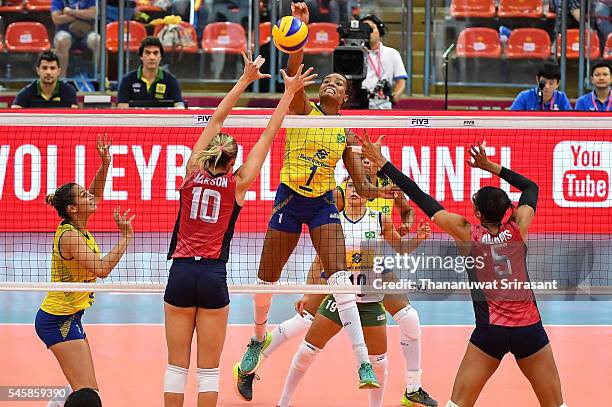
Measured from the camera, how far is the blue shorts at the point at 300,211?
→ 8812 mm

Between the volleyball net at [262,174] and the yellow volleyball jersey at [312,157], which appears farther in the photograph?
the volleyball net at [262,174]

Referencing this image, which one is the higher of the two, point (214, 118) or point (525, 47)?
point (525, 47)

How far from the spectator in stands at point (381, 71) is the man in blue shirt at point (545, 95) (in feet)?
5.93

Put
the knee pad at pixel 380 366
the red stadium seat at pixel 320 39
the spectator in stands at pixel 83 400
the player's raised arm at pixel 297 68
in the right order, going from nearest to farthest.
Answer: the spectator in stands at pixel 83 400 < the player's raised arm at pixel 297 68 < the knee pad at pixel 380 366 < the red stadium seat at pixel 320 39

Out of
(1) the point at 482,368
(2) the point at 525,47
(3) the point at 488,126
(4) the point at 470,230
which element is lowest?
(1) the point at 482,368

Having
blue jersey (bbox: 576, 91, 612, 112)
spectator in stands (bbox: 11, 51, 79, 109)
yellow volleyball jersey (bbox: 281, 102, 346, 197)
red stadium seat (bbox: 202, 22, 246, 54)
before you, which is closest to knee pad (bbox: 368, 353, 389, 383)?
yellow volleyball jersey (bbox: 281, 102, 346, 197)

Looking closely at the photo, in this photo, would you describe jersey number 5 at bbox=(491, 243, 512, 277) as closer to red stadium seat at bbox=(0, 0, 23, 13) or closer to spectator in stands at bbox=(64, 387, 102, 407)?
spectator in stands at bbox=(64, 387, 102, 407)

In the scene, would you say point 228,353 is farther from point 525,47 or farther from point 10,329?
point 525,47

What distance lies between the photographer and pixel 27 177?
14625 millimetres

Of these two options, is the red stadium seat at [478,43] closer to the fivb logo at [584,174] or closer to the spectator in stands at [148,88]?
the fivb logo at [584,174]

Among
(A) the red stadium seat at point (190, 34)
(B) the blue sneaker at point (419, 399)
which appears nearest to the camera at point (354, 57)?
(A) the red stadium seat at point (190, 34)

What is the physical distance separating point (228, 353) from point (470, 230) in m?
4.05

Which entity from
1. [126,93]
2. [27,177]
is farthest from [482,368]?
[27,177]

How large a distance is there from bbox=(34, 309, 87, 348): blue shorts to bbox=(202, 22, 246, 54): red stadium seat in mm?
9990
